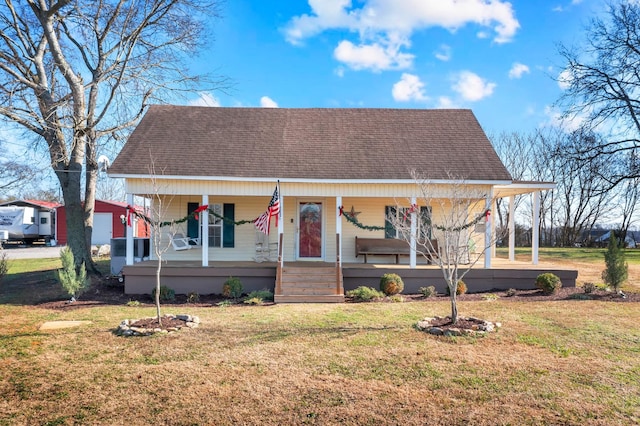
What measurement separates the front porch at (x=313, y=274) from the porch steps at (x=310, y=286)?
0.37 feet

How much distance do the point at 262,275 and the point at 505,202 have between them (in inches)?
1208

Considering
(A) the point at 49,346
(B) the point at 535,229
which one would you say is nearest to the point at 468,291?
(B) the point at 535,229

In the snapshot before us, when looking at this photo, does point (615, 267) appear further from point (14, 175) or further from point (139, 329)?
point (14, 175)

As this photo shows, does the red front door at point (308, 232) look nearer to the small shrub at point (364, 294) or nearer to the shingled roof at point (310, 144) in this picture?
the shingled roof at point (310, 144)

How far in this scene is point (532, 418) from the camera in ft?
14.1

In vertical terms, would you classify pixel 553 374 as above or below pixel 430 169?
below

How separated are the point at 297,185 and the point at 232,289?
363 centimetres

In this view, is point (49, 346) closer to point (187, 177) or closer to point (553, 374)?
point (187, 177)

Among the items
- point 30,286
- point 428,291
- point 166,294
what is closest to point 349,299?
point 428,291

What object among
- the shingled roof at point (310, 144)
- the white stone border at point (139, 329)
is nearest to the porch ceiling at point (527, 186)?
the shingled roof at point (310, 144)

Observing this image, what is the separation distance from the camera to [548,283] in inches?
439

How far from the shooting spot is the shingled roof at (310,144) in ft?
40.8

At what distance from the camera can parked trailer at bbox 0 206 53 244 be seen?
29812mm

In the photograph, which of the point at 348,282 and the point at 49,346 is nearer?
the point at 49,346
